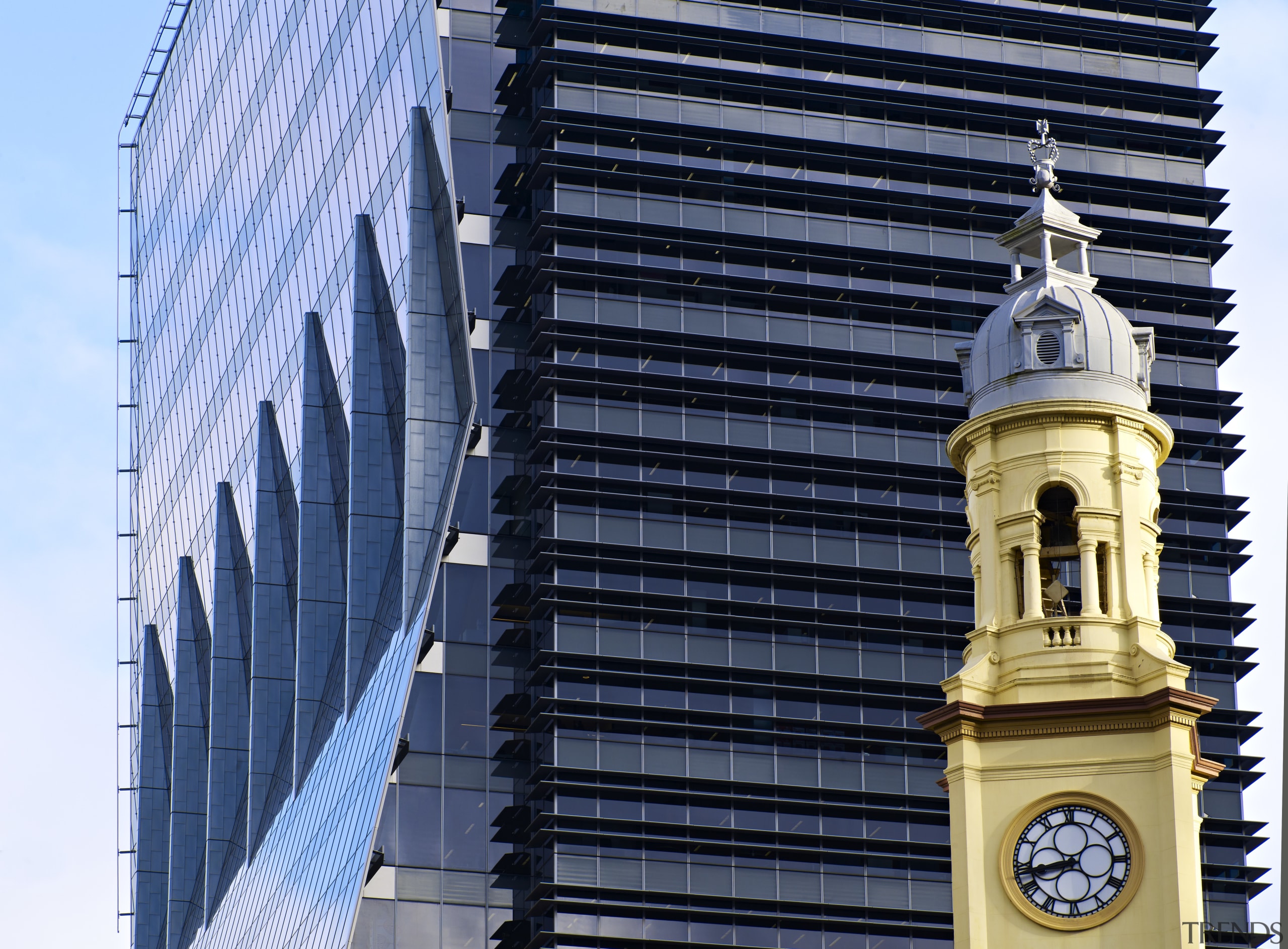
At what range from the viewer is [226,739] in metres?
117

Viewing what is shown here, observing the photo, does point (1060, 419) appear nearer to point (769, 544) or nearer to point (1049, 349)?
point (1049, 349)

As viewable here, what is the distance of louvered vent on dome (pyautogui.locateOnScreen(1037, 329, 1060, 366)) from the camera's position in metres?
71.2

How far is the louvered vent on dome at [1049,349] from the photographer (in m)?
71.2

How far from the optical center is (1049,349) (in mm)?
71312

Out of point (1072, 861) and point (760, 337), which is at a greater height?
point (760, 337)

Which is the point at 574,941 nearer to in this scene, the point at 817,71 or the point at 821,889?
the point at 821,889

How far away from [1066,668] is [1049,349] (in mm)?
8996

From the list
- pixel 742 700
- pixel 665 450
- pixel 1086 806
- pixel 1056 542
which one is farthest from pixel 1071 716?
pixel 665 450

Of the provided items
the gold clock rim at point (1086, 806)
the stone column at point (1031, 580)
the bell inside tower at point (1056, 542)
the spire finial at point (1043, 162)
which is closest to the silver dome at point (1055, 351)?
the bell inside tower at point (1056, 542)

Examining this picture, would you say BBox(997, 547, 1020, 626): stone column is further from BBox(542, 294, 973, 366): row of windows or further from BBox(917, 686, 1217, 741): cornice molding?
BBox(542, 294, 973, 366): row of windows

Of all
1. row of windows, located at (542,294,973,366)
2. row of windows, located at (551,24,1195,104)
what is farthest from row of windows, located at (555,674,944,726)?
row of windows, located at (551,24,1195,104)

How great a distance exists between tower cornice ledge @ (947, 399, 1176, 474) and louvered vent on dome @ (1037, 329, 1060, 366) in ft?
4.33

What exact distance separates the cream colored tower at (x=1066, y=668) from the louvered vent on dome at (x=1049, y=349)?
2.2 inches

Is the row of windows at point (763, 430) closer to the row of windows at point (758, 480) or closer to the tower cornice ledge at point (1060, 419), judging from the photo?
the row of windows at point (758, 480)
